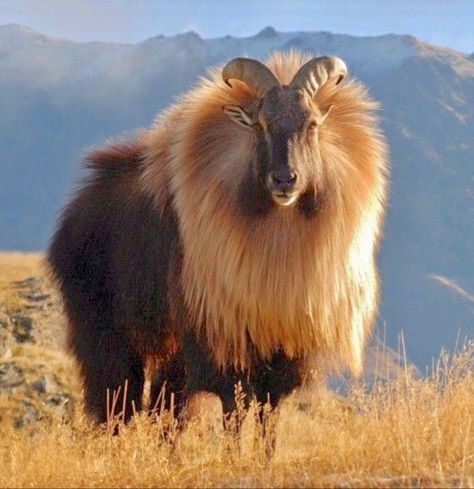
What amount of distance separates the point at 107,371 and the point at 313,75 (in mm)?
3074

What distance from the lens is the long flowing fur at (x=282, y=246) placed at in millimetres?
7754

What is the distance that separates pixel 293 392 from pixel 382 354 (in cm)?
69

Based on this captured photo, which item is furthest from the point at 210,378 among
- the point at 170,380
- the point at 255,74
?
the point at 255,74

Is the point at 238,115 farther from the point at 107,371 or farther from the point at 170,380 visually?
the point at 170,380

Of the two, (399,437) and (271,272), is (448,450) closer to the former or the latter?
(399,437)

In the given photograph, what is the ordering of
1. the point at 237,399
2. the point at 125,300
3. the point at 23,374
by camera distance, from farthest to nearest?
the point at 23,374
the point at 125,300
the point at 237,399

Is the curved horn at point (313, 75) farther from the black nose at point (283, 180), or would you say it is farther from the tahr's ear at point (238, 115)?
the black nose at point (283, 180)

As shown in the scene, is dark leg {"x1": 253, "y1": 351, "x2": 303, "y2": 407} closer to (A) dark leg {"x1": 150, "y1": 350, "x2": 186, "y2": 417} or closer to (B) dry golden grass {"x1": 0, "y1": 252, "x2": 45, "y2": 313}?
(A) dark leg {"x1": 150, "y1": 350, "x2": 186, "y2": 417}

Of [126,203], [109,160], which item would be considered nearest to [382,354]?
[126,203]

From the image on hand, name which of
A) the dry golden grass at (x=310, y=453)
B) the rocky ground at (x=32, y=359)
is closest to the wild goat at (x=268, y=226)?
the dry golden grass at (x=310, y=453)

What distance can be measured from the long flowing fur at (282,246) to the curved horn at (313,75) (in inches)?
5.5

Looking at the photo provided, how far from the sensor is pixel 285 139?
24.6ft

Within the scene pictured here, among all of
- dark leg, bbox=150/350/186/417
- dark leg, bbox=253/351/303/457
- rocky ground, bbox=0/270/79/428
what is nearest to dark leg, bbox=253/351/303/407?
dark leg, bbox=253/351/303/457

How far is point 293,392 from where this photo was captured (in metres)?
8.01
